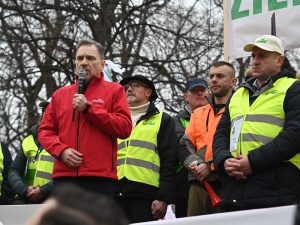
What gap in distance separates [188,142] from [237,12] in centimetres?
215

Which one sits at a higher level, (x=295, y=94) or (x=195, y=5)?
(x=195, y=5)

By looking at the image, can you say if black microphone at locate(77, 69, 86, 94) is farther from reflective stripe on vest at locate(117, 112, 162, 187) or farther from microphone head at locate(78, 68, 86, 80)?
reflective stripe on vest at locate(117, 112, 162, 187)

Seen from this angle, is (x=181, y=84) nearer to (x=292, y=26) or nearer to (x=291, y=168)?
(x=292, y=26)

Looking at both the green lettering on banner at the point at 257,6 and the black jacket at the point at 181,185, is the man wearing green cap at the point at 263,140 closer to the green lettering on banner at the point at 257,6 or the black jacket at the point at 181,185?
the black jacket at the point at 181,185

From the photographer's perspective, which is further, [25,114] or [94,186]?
[25,114]

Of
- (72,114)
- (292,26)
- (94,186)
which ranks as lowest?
(94,186)

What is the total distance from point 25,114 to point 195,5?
17.1 ft

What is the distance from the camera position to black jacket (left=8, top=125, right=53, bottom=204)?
299 inches

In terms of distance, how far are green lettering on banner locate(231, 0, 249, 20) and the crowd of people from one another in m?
1.37

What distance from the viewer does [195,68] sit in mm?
18750

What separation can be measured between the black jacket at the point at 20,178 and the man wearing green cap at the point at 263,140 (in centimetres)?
242

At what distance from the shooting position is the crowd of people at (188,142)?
5332 millimetres

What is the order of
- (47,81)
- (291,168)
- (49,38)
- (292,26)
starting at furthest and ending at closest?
1. (47,81)
2. (49,38)
3. (292,26)
4. (291,168)

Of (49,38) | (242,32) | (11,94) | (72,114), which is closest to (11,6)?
(49,38)
